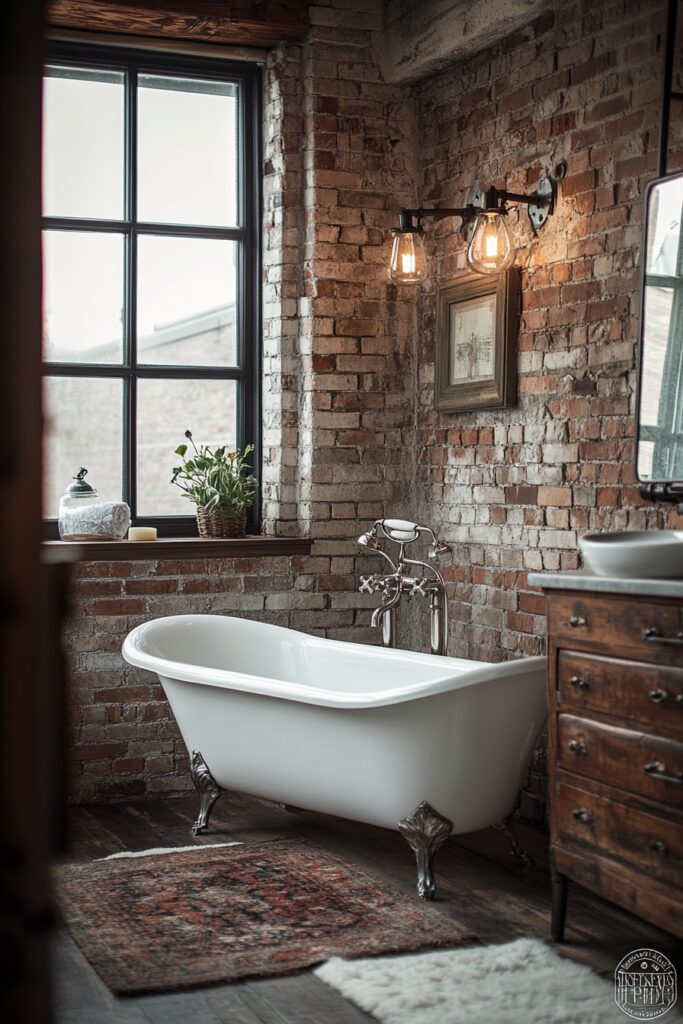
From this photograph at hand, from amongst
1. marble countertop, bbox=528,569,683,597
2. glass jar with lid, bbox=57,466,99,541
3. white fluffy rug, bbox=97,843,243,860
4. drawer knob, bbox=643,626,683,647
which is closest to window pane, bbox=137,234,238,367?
glass jar with lid, bbox=57,466,99,541

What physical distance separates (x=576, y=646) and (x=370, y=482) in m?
2.09

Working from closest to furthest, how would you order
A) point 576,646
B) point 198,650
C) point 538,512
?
point 576,646 → point 538,512 → point 198,650

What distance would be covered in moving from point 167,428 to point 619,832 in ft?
9.04

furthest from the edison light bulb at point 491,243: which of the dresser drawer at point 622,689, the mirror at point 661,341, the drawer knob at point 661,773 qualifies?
the drawer knob at point 661,773

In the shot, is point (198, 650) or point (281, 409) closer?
point (198, 650)

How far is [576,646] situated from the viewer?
8.92ft

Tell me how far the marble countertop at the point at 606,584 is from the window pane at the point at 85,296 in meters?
2.48

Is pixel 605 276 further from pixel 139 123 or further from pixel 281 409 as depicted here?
pixel 139 123

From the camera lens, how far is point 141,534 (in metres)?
4.45

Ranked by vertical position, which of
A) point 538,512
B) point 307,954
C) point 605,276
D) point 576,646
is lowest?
point 307,954

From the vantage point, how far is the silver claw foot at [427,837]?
3.20m

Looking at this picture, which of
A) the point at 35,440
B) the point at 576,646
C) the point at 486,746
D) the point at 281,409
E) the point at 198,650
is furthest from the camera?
the point at 281,409

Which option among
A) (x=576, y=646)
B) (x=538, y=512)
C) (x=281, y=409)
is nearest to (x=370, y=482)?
(x=281, y=409)

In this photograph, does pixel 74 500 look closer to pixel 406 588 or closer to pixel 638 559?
pixel 406 588
